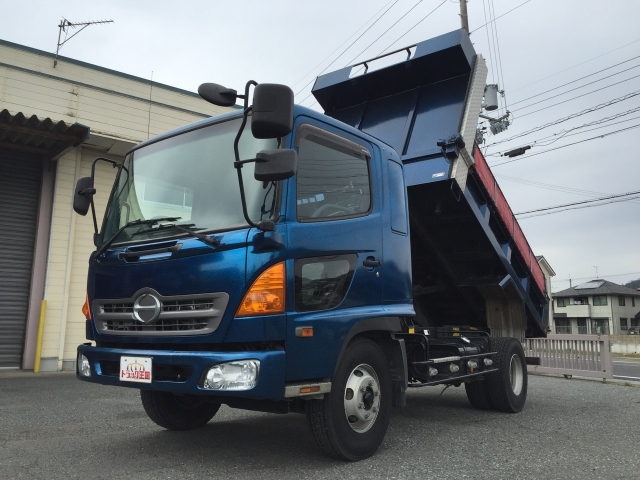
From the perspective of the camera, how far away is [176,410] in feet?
16.1

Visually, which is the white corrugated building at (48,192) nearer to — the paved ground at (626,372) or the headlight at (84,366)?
the headlight at (84,366)

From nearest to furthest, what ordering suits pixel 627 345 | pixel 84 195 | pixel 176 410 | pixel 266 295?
pixel 266 295, pixel 84 195, pixel 176 410, pixel 627 345

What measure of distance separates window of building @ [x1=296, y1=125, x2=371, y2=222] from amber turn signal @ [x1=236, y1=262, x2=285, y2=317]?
0.45 m

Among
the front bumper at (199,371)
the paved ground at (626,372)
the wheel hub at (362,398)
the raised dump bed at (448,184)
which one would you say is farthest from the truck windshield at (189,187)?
the paved ground at (626,372)

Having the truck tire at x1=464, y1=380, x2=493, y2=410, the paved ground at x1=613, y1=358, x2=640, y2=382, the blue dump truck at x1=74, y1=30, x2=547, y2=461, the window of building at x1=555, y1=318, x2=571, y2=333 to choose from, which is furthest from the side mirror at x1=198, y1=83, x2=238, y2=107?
the window of building at x1=555, y1=318, x2=571, y2=333

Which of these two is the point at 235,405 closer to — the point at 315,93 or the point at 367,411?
the point at 367,411

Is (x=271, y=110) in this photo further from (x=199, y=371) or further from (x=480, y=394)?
(x=480, y=394)

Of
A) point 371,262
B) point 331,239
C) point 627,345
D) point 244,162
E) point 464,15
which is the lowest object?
point 627,345

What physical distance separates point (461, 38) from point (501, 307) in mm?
3067

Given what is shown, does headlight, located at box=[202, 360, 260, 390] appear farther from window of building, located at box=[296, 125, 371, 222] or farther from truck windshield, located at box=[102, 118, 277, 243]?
window of building, located at box=[296, 125, 371, 222]

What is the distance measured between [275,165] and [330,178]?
2.68 feet

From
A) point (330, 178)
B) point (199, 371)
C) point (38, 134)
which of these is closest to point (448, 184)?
point (330, 178)

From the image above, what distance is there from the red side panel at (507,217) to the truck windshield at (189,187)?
2.77 m

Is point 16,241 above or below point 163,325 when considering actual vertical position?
above
